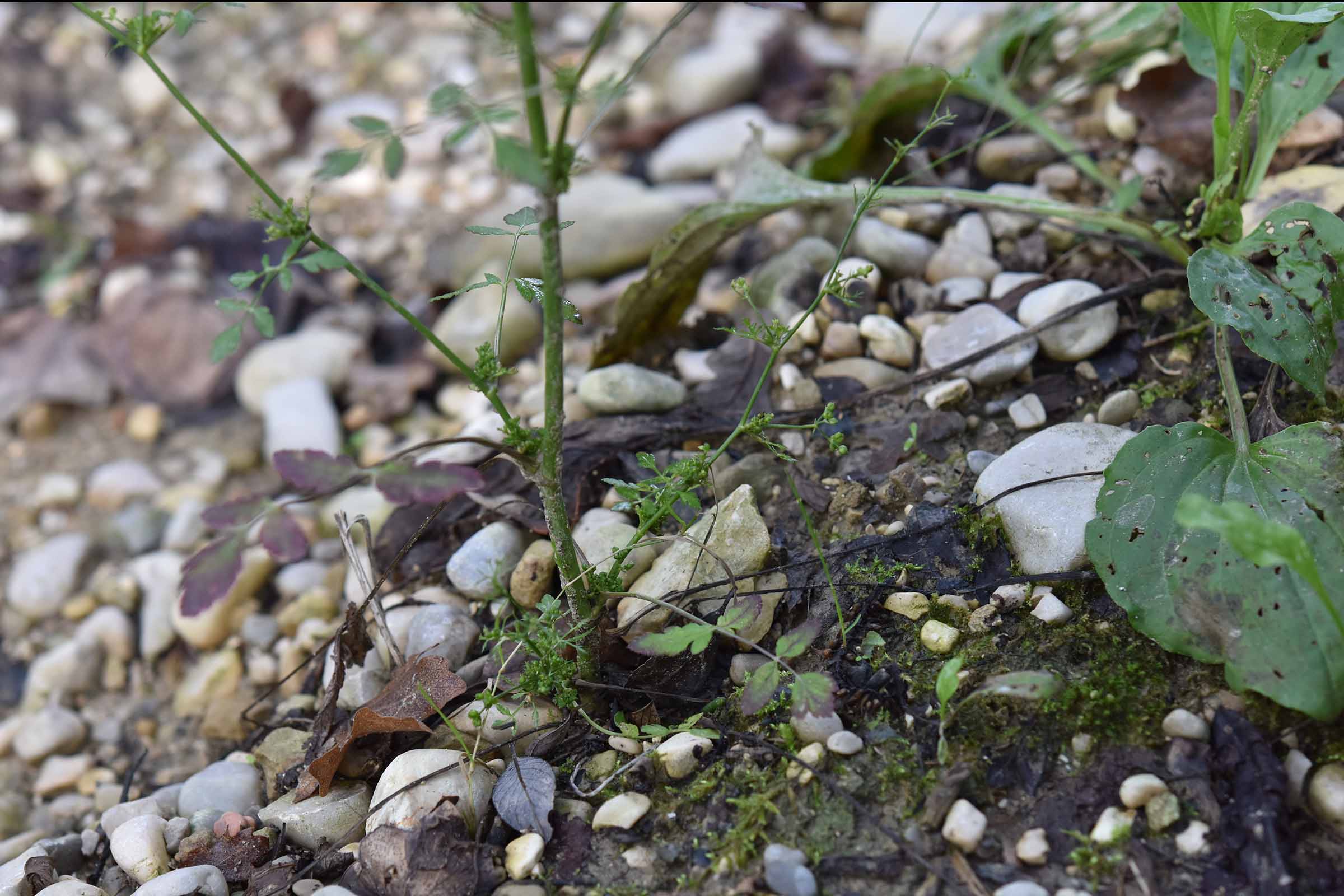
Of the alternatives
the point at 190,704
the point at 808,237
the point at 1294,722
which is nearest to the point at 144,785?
the point at 190,704

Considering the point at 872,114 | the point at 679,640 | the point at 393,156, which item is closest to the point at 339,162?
the point at 393,156

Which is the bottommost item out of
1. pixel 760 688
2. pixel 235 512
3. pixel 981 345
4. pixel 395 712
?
pixel 981 345

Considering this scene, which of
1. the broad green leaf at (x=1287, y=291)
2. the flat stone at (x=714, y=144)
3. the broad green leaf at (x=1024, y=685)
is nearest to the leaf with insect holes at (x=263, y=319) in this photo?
the broad green leaf at (x=1024, y=685)

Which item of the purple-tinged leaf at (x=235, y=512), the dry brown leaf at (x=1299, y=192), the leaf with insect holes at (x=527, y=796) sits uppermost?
the purple-tinged leaf at (x=235, y=512)

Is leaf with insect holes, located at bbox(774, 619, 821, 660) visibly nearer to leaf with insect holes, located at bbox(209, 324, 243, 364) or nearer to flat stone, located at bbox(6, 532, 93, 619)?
leaf with insect holes, located at bbox(209, 324, 243, 364)

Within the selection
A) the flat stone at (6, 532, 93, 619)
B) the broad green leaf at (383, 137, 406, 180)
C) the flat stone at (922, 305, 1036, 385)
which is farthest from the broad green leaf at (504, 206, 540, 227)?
the flat stone at (6, 532, 93, 619)

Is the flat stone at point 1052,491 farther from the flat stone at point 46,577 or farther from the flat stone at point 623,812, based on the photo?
the flat stone at point 46,577

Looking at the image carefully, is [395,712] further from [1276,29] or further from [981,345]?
[1276,29]
